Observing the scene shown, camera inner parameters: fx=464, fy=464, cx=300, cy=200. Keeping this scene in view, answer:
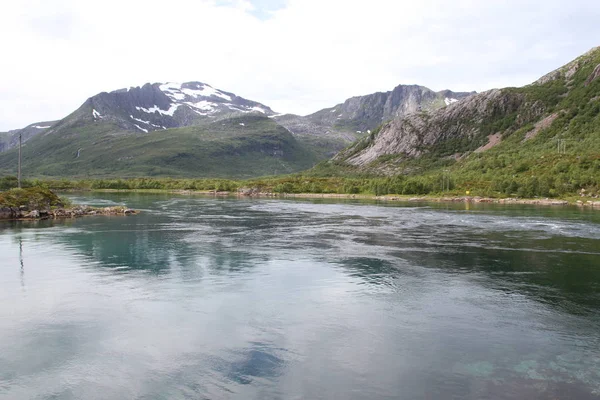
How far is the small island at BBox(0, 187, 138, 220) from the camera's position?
70.1 metres

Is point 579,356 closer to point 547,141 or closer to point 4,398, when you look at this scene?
point 4,398

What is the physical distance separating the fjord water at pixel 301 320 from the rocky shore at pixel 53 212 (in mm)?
28057

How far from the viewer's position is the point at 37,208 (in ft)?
240

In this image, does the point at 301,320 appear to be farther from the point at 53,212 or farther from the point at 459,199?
the point at 459,199

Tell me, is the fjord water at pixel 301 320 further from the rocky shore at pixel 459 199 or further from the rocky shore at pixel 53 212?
the rocky shore at pixel 459 199

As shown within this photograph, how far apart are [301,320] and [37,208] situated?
65537 millimetres

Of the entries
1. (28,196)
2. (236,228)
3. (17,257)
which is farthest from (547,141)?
(17,257)

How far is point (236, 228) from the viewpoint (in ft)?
196

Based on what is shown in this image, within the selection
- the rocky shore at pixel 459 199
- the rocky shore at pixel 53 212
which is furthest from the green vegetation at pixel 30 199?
the rocky shore at pixel 459 199

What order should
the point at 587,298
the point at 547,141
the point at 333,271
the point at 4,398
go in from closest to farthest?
the point at 4,398 < the point at 587,298 < the point at 333,271 < the point at 547,141

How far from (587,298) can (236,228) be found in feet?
137

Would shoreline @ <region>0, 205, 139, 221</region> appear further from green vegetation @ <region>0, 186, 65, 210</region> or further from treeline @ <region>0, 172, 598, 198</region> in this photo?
treeline @ <region>0, 172, 598, 198</region>

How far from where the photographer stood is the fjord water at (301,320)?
16.0 m

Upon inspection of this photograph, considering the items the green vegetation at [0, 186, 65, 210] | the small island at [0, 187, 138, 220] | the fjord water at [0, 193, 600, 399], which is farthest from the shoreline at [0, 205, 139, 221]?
the fjord water at [0, 193, 600, 399]
